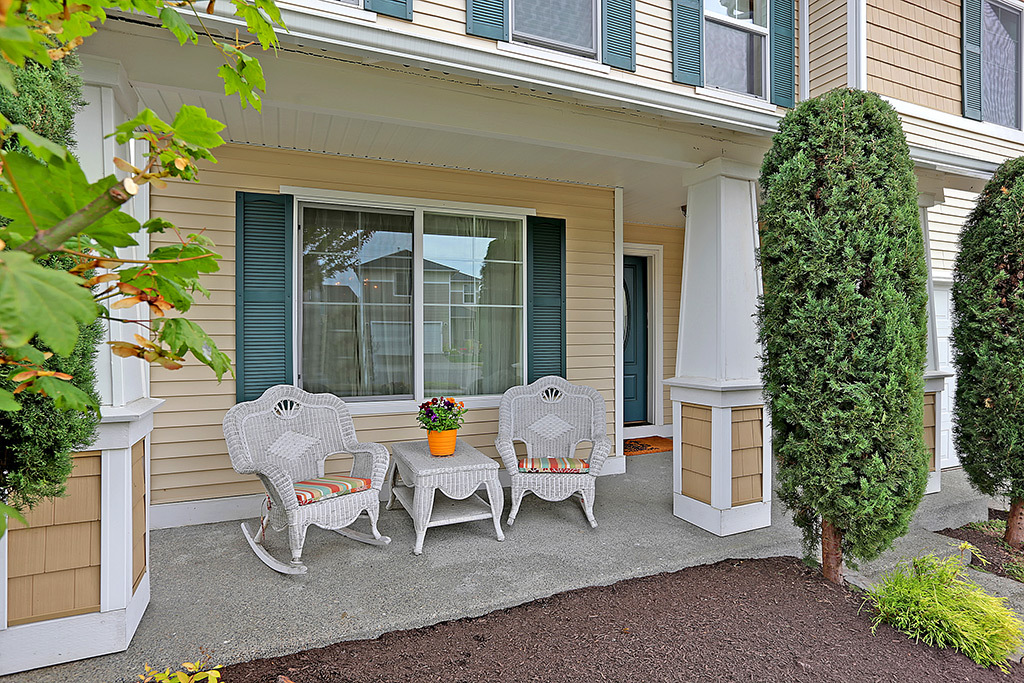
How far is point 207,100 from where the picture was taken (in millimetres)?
2740

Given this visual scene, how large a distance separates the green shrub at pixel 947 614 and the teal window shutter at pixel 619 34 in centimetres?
300

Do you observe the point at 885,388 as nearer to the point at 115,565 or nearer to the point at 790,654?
the point at 790,654

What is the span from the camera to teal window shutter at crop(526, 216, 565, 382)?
14.6 feet

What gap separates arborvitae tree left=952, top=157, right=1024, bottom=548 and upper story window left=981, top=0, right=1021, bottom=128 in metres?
2.74

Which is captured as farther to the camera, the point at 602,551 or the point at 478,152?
the point at 478,152

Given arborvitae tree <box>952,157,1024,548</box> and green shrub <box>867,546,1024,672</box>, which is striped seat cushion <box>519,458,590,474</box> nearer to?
green shrub <box>867,546,1024,672</box>

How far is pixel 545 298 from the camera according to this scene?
4492mm

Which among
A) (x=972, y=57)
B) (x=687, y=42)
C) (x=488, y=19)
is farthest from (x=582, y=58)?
(x=972, y=57)

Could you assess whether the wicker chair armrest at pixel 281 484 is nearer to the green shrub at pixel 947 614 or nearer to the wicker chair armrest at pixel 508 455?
the wicker chair armrest at pixel 508 455

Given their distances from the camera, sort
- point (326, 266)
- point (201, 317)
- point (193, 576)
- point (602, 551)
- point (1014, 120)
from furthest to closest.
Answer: point (1014, 120) < point (326, 266) < point (201, 317) < point (602, 551) < point (193, 576)

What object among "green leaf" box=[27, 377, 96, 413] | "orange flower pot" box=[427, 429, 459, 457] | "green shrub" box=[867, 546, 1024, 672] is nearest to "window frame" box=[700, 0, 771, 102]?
"orange flower pot" box=[427, 429, 459, 457]

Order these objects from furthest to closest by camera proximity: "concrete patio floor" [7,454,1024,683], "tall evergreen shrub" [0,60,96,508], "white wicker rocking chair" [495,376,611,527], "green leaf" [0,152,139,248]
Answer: "white wicker rocking chair" [495,376,611,527] → "concrete patio floor" [7,454,1024,683] → "tall evergreen shrub" [0,60,96,508] → "green leaf" [0,152,139,248]

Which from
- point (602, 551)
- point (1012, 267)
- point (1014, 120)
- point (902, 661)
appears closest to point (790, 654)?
point (902, 661)

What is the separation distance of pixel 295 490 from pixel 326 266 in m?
1.69
